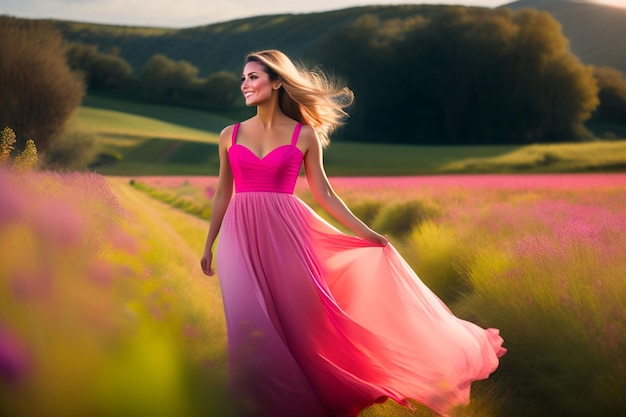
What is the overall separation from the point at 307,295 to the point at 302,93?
1.11 m

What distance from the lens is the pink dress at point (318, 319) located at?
4.02 metres

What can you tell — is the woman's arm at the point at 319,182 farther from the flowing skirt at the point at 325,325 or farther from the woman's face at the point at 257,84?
the woman's face at the point at 257,84

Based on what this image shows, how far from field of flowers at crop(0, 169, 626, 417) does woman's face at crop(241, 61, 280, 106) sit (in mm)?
962

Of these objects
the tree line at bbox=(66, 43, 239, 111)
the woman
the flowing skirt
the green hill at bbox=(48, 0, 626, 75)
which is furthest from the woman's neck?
the green hill at bbox=(48, 0, 626, 75)

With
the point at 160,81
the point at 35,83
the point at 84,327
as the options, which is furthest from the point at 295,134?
the point at 160,81

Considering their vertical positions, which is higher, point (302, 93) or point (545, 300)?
point (302, 93)

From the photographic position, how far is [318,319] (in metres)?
4.21

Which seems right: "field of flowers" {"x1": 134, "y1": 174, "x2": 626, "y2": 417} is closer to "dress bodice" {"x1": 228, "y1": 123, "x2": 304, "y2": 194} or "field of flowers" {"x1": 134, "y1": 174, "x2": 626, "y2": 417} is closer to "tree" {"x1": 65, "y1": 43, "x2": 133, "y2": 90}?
"dress bodice" {"x1": 228, "y1": 123, "x2": 304, "y2": 194}

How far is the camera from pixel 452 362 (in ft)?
14.6

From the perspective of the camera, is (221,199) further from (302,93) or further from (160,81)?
(160,81)

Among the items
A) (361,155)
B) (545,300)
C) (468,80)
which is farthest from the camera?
(468,80)

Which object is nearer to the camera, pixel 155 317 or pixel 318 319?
pixel 155 317

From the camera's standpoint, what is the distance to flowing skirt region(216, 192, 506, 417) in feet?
13.2

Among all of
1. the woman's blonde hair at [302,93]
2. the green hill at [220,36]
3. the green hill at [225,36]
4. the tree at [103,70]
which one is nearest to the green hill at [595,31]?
the green hill at [225,36]
